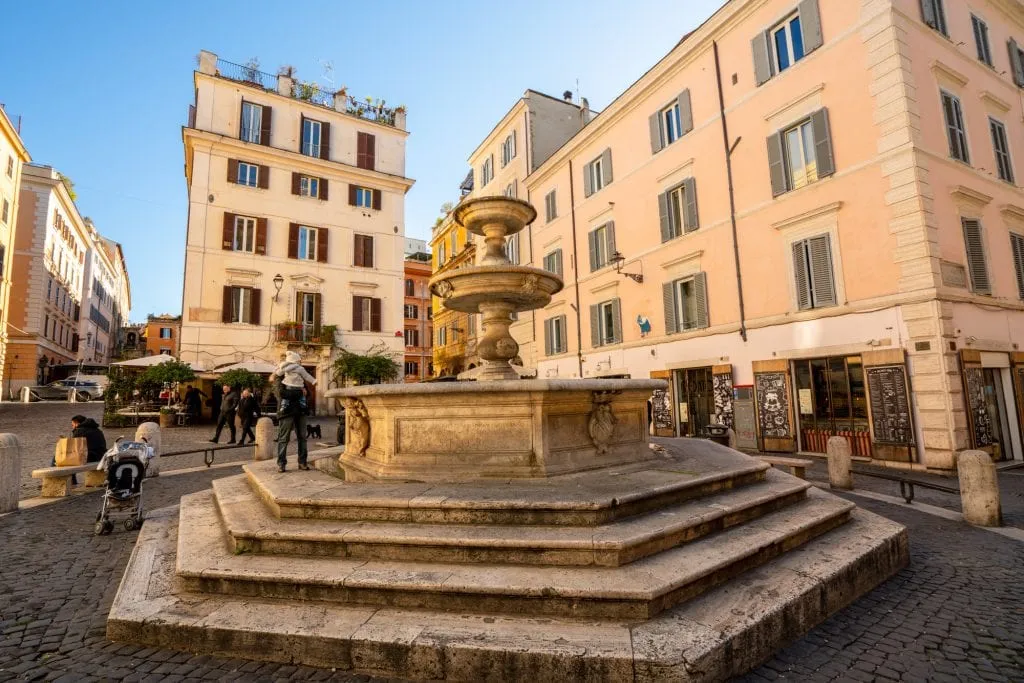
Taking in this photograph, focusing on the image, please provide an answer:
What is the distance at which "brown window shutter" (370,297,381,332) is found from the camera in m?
25.7

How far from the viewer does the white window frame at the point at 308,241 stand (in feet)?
80.5

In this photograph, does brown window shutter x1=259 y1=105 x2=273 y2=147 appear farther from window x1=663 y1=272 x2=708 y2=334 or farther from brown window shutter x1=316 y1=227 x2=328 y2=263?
window x1=663 y1=272 x2=708 y2=334

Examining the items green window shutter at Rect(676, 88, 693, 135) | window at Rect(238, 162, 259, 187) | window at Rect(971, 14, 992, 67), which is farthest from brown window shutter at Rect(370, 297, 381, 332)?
window at Rect(971, 14, 992, 67)

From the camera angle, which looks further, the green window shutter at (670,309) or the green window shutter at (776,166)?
the green window shutter at (670,309)

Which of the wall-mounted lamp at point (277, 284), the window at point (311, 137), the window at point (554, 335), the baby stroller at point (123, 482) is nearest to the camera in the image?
→ the baby stroller at point (123, 482)

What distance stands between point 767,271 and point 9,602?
15366mm

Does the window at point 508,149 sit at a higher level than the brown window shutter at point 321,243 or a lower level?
higher

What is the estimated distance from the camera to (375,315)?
2580 cm

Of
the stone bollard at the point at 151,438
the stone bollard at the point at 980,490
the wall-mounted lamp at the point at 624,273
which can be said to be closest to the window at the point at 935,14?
the wall-mounted lamp at the point at 624,273

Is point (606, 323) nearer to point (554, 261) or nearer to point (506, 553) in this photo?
point (554, 261)

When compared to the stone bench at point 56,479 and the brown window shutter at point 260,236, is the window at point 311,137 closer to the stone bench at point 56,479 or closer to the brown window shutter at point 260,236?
the brown window shutter at point 260,236

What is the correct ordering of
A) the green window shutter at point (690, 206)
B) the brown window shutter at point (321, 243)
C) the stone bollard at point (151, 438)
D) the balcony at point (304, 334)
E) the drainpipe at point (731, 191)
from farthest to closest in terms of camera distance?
the brown window shutter at point (321, 243) < the balcony at point (304, 334) < the green window shutter at point (690, 206) < the drainpipe at point (731, 191) < the stone bollard at point (151, 438)

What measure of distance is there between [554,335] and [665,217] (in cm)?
779

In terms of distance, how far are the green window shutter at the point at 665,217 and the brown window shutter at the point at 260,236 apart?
1800 cm
